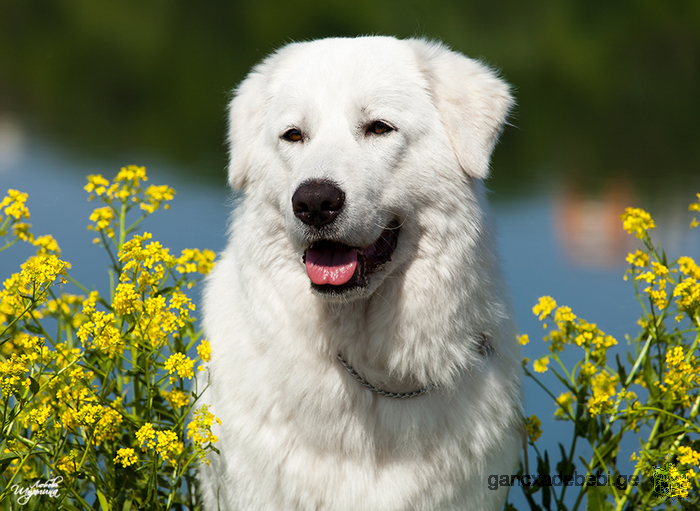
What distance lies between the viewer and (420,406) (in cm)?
242

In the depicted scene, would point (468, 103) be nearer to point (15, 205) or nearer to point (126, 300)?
point (126, 300)

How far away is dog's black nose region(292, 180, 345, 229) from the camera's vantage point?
210cm

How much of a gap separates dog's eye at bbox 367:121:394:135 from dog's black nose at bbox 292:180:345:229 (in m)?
0.36

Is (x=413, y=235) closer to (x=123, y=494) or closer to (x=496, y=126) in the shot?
(x=496, y=126)

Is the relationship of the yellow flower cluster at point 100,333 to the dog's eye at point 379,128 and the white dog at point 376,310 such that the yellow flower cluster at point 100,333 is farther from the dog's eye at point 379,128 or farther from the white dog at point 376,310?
the dog's eye at point 379,128

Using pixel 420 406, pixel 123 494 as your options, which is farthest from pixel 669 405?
pixel 123 494

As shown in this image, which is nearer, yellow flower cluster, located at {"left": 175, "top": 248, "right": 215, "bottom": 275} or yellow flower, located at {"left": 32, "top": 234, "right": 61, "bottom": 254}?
yellow flower, located at {"left": 32, "top": 234, "right": 61, "bottom": 254}

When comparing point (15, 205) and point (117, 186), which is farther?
point (117, 186)

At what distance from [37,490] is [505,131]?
7.89 m

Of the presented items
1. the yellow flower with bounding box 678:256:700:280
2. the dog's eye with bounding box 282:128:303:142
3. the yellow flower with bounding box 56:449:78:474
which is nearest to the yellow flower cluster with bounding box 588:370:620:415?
the yellow flower with bounding box 678:256:700:280

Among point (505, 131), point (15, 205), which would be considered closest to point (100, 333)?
point (15, 205)

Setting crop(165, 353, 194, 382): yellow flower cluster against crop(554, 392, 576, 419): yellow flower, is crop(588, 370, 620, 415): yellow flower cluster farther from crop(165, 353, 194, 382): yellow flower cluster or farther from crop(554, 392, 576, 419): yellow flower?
crop(165, 353, 194, 382): yellow flower cluster

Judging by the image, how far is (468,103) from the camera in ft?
8.14

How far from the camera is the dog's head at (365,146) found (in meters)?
2.18
